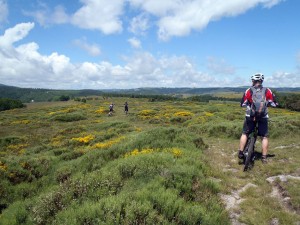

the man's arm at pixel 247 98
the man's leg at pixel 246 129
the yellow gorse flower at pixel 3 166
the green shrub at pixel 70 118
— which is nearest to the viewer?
the man's arm at pixel 247 98

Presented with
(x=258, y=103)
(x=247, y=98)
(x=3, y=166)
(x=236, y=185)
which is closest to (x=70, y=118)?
(x=3, y=166)

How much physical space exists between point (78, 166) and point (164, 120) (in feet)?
63.3

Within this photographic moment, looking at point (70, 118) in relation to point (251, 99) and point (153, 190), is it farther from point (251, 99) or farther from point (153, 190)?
point (153, 190)

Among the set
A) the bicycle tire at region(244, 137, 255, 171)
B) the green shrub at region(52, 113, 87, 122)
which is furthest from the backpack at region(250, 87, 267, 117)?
the green shrub at region(52, 113, 87, 122)

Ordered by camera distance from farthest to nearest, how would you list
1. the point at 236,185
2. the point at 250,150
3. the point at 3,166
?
the point at 3,166 < the point at 250,150 < the point at 236,185

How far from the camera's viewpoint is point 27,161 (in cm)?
1212

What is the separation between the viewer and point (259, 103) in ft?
28.7

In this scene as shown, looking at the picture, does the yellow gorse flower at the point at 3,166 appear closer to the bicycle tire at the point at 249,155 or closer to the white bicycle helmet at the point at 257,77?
the bicycle tire at the point at 249,155

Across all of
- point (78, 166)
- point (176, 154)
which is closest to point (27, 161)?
point (78, 166)

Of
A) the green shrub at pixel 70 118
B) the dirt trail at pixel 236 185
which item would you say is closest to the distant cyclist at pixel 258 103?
the dirt trail at pixel 236 185

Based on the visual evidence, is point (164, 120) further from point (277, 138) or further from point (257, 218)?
point (257, 218)

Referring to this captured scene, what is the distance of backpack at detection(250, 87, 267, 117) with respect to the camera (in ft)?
28.7

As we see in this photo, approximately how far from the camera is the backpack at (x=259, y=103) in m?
8.74

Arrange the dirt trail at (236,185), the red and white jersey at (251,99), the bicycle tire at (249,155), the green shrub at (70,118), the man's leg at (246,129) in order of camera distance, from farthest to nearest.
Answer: the green shrub at (70,118), the man's leg at (246,129), the red and white jersey at (251,99), the bicycle tire at (249,155), the dirt trail at (236,185)
